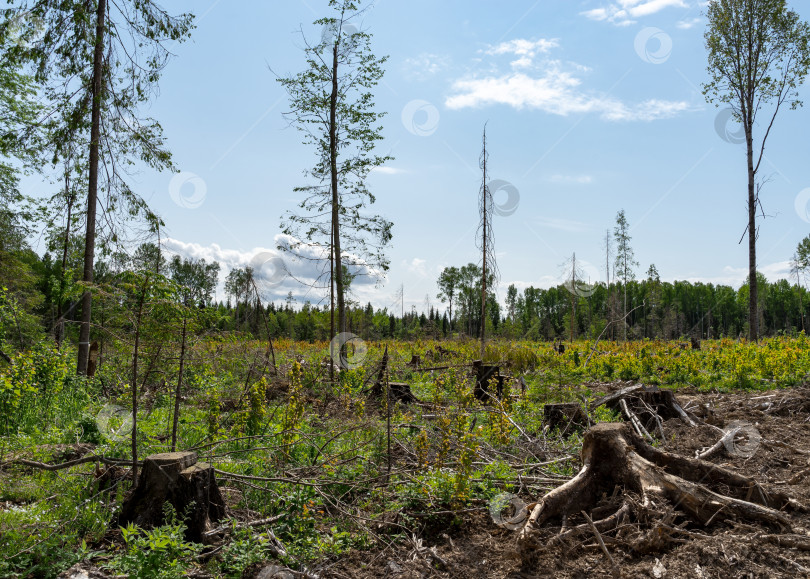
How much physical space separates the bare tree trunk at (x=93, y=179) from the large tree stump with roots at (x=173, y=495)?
6680 millimetres

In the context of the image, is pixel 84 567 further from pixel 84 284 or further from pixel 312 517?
pixel 84 284

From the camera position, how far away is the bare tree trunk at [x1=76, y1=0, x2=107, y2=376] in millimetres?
8984

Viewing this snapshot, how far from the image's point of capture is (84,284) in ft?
11.1

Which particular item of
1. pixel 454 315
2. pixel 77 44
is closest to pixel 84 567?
pixel 77 44

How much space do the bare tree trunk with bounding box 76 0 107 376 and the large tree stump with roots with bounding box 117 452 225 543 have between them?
6680 mm

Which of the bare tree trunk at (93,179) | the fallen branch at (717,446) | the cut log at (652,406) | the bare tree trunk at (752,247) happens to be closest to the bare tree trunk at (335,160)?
the bare tree trunk at (93,179)

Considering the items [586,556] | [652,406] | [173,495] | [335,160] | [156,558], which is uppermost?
[335,160]

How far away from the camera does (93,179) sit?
362 inches

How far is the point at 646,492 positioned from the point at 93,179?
10.0m

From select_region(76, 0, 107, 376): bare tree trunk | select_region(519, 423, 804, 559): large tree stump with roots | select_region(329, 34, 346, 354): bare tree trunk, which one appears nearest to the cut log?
select_region(519, 423, 804, 559): large tree stump with roots

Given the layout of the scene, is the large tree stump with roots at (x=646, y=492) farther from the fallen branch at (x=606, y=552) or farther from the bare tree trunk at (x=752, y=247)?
the bare tree trunk at (x=752, y=247)

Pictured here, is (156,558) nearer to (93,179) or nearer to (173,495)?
(173,495)

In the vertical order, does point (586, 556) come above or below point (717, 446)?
below

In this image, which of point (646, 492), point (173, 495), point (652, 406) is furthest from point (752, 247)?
point (173, 495)
